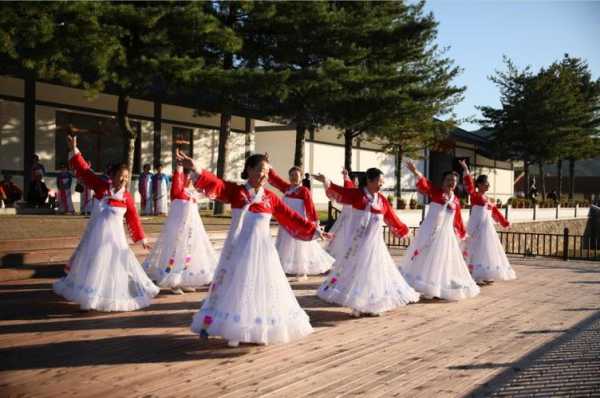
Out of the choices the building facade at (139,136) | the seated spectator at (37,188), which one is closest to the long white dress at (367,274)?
the building facade at (139,136)

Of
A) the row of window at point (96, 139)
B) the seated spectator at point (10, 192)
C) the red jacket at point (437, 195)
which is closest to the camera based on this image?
the red jacket at point (437, 195)

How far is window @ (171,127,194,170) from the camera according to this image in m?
23.0

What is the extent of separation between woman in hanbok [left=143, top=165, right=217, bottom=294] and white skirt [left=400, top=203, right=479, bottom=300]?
3358mm

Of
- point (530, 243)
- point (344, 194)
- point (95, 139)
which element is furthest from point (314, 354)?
point (530, 243)

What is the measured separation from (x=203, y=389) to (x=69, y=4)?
11.6 metres

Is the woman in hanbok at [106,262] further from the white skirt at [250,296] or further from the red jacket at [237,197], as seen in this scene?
the red jacket at [237,197]

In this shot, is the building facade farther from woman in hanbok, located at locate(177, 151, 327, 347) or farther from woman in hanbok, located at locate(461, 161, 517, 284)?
woman in hanbok, located at locate(177, 151, 327, 347)

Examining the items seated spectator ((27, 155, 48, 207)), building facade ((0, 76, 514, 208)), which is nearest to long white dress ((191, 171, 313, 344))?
building facade ((0, 76, 514, 208))

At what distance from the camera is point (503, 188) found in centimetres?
4638

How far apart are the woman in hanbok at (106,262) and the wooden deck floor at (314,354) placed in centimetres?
26

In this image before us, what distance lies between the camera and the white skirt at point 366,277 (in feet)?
23.4

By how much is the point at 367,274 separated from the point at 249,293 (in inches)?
87.5

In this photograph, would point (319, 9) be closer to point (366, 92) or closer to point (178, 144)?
point (366, 92)

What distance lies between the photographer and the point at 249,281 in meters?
5.54
